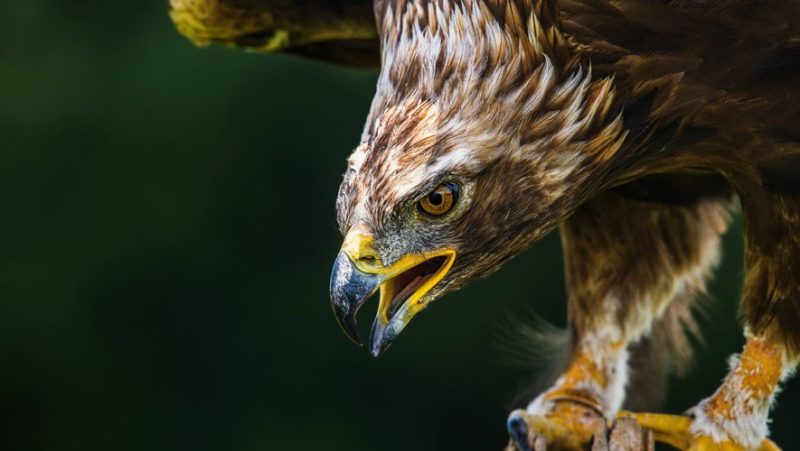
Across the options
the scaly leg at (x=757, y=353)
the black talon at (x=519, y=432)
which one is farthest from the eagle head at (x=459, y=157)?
the black talon at (x=519, y=432)

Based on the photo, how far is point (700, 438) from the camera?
3.04 metres

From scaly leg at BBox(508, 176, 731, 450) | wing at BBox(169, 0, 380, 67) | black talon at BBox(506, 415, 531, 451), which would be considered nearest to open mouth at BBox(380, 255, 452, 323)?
black talon at BBox(506, 415, 531, 451)

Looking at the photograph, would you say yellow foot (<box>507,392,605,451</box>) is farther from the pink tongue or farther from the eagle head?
the pink tongue

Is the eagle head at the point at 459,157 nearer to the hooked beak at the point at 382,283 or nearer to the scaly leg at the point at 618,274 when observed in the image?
the hooked beak at the point at 382,283

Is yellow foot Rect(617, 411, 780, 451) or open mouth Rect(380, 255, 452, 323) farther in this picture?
yellow foot Rect(617, 411, 780, 451)

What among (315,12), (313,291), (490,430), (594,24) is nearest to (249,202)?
(313,291)

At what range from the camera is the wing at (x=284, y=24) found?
3.49 meters

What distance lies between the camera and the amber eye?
2406 mm

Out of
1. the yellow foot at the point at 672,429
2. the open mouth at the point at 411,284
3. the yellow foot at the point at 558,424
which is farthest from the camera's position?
the yellow foot at the point at 558,424

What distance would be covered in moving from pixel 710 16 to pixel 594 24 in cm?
27

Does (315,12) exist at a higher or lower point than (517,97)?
higher

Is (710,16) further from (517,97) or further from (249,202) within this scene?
(249,202)

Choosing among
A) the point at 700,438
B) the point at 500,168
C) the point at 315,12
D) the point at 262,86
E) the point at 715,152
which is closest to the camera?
the point at 500,168

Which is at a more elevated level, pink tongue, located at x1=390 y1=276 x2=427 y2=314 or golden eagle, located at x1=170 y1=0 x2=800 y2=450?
golden eagle, located at x1=170 y1=0 x2=800 y2=450
